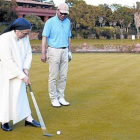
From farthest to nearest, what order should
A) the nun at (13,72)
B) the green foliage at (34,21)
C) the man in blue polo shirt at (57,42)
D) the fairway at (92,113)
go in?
the green foliage at (34,21)
the man in blue polo shirt at (57,42)
the fairway at (92,113)
the nun at (13,72)

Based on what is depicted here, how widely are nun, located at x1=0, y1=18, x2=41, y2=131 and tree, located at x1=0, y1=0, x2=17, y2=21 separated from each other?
5424cm

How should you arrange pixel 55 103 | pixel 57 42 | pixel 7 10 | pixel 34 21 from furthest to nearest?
1. pixel 34 21
2. pixel 7 10
3. pixel 55 103
4. pixel 57 42

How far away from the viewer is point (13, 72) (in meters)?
5.44

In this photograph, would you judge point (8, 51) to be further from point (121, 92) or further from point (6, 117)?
point (121, 92)

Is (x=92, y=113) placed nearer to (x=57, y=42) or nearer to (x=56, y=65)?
(x=56, y=65)

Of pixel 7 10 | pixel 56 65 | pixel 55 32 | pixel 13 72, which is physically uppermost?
pixel 7 10

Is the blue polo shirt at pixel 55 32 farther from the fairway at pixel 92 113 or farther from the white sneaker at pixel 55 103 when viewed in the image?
the fairway at pixel 92 113

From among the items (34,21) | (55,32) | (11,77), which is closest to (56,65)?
(55,32)

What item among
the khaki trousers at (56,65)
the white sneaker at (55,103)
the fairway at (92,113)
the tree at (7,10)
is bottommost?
the fairway at (92,113)

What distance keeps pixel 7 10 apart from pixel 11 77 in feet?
180

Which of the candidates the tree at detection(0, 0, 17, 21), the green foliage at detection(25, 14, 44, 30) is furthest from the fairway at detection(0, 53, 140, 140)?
the green foliage at detection(25, 14, 44, 30)

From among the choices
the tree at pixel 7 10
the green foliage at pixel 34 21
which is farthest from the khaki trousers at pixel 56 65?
the green foliage at pixel 34 21

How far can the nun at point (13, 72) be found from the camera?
17.9 feet

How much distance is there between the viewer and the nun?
17.9 feet
